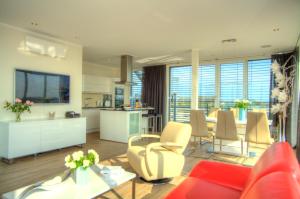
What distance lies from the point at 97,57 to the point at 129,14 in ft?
12.2

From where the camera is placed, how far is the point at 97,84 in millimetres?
7652

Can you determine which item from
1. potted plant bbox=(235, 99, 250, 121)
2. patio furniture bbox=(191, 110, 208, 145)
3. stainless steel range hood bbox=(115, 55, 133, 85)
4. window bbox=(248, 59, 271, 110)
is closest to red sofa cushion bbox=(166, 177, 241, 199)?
patio furniture bbox=(191, 110, 208, 145)

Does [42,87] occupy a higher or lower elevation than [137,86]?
lower

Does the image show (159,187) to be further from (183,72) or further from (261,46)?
(183,72)

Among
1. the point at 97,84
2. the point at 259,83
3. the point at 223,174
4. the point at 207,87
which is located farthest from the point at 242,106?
the point at 97,84

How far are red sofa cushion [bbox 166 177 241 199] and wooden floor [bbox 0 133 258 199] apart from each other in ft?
2.79

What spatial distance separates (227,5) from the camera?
3.08 meters

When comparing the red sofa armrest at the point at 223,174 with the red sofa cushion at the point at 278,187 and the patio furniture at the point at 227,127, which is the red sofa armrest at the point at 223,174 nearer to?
the red sofa cushion at the point at 278,187

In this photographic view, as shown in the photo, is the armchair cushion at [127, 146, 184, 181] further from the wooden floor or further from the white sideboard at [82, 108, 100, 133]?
the white sideboard at [82, 108, 100, 133]

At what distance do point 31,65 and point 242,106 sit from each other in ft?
15.6

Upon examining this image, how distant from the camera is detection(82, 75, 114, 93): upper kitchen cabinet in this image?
23.8ft

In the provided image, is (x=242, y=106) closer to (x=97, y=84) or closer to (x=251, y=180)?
(x=251, y=180)

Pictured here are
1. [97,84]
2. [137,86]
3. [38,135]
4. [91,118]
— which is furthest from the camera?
[137,86]

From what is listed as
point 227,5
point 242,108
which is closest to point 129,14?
point 227,5
